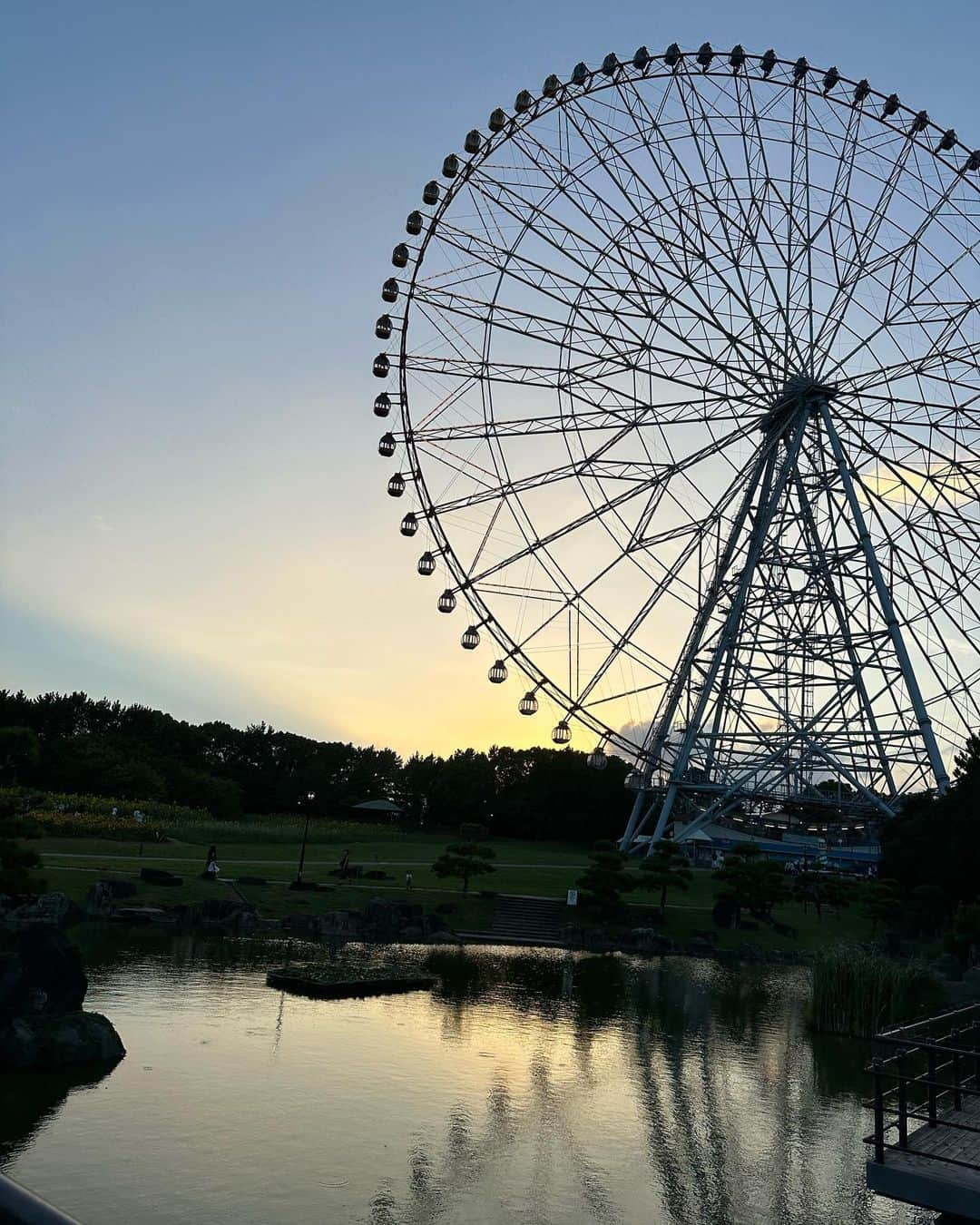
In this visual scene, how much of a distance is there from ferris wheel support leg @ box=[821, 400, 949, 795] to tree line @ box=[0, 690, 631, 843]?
3406 cm

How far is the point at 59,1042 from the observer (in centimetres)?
1611

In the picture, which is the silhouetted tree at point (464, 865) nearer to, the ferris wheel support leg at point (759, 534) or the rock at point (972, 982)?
the ferris wheel support leg at point (759, 534)

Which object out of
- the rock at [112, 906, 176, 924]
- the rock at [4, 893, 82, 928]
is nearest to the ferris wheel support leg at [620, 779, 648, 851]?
the rock at [112, 906, 176, 924]

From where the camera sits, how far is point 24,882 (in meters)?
21.3

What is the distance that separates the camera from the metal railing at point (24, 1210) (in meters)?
1.87

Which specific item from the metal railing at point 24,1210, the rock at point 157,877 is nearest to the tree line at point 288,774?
the rock at point 157,877

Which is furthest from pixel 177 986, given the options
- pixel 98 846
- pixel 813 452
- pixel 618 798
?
pixel 618 798

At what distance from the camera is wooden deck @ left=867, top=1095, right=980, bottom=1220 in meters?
9.39

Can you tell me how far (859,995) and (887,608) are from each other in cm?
1935

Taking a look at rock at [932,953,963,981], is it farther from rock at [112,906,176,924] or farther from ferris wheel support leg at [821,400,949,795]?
rock at [112,906,176,924]

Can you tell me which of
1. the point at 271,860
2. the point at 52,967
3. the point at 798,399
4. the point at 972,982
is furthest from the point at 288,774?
the point at 52,967

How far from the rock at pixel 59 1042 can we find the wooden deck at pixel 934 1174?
11.0 metres

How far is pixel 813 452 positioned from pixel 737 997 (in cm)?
1958

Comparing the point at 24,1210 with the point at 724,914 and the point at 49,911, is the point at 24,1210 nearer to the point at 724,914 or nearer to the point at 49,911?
the point at 49,911
